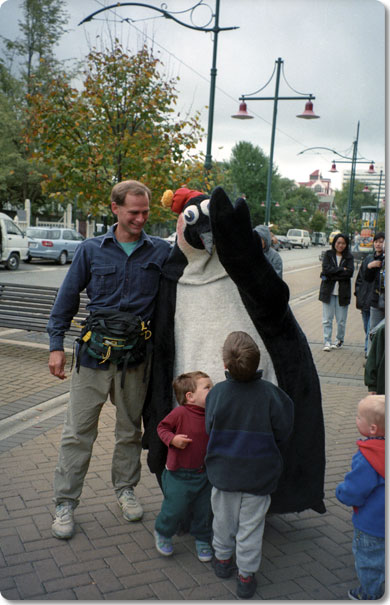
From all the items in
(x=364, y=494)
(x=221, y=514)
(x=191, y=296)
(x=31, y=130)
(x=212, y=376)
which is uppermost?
(x=31, y=130)

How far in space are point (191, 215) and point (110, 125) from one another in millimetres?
5913

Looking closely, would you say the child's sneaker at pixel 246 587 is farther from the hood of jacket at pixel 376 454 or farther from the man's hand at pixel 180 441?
the hood of jacket at pixel 376 454

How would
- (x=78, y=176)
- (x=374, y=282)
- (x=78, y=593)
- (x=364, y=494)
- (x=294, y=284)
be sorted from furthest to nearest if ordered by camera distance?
(x=294, y=284) → (x=78, y=176) → (x=374, y=282) → (x=78, y=593) → (x=364, y=494)

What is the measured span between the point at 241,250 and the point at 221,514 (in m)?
1.18

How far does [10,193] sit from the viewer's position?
33.0m

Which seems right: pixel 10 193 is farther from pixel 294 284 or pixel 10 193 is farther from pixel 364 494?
pixel 364 494

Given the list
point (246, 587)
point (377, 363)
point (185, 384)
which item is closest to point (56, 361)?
point (185, 384)

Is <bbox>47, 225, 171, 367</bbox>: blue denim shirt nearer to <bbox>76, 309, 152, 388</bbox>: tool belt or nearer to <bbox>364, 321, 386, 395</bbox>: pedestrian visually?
<bbox>76, 309, 152, 388</bbox>: tool belt

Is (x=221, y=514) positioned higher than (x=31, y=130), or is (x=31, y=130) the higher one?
(x=31, y=130)

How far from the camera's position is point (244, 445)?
2531 millimetres

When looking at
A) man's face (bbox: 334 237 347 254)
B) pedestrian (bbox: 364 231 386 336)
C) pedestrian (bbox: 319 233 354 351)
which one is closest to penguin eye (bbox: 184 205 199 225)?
pedestrian (bbox: 364 231 386 336)

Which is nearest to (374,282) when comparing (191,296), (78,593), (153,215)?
(153,215)

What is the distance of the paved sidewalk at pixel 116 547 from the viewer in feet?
8.56

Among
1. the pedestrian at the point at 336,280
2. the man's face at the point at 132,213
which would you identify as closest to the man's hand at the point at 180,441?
the man's face at the point at 132,213
